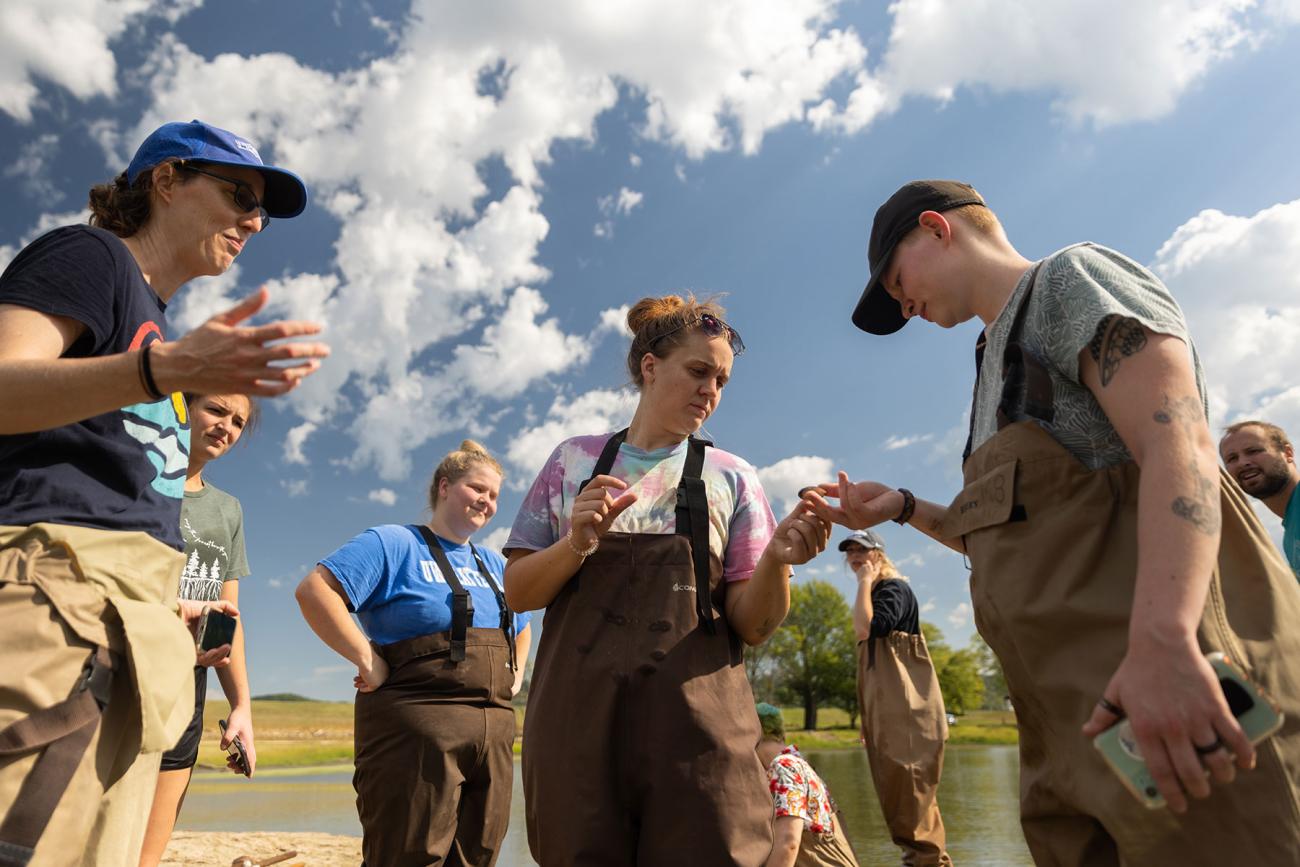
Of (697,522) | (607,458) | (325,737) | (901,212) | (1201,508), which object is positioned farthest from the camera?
(325,737)

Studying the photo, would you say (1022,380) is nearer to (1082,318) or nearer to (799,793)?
(1082,318)

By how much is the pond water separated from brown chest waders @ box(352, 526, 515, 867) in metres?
5.08

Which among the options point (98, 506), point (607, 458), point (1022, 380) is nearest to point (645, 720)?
point (607, 458)

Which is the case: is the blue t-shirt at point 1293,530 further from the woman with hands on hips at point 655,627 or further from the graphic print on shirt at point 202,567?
the graphic print on shirt at point 202,567

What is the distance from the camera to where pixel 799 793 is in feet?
14.0

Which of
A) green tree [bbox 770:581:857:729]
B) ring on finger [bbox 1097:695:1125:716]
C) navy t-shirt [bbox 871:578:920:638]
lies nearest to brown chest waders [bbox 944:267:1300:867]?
ring on finger [bbox 1097:695:1125:716]

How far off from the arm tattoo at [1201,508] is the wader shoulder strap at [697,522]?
56.2 inches

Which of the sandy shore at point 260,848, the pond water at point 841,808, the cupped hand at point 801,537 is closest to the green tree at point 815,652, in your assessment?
the pond water at point 841,808

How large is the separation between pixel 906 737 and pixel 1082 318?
5.29 m

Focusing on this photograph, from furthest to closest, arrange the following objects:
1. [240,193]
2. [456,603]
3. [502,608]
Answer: [502,608] → [456,603] → [240,193]

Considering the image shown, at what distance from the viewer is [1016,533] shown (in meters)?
1.88

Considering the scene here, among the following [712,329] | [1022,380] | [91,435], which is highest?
[712,329]

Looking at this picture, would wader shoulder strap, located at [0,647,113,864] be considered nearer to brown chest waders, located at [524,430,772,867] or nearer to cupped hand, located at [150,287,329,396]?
cupped hand, located at [150,287,329,396]

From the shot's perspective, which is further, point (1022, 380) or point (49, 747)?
point (1022, 380)
